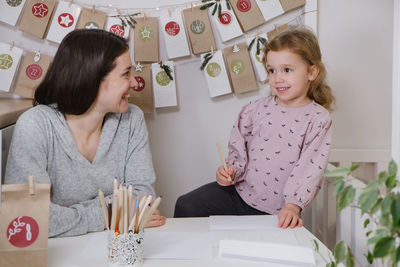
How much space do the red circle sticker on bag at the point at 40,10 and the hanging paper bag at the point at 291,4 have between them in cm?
101

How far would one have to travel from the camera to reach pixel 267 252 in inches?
39.4

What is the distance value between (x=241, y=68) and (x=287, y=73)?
378mm

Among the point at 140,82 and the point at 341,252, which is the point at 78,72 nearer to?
the point at 140,82

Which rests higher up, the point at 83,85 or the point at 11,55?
the point at 11,55

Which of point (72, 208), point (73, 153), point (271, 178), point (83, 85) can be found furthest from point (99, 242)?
point (271, 178)

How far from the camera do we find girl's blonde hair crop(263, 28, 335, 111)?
1608mm

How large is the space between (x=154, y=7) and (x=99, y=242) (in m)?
1.23

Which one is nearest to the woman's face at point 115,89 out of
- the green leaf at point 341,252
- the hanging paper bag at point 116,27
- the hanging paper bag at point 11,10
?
the hanging paper bag at point 116,27

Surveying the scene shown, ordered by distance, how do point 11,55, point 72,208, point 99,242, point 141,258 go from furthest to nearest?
point 11,55 < point 72,208 < point 99,242 < point 141,258

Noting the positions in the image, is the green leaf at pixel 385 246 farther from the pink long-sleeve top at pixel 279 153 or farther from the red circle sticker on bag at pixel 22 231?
the pink long-sleeve top at pixel 279 153

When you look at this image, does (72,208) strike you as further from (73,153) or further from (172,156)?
(172,156)

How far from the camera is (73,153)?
1.37m

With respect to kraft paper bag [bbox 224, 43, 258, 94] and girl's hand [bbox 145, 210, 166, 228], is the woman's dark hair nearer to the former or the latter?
girl's hand [bbox 145, 210, 166, 228]

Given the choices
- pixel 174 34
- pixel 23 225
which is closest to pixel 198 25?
pixel 174 34
